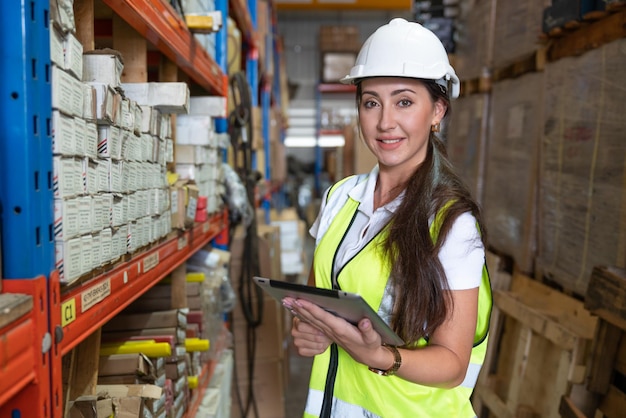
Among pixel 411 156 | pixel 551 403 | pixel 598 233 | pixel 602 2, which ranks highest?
pixel 602 2

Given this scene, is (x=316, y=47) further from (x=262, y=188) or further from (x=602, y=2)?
(x=602, y=2)

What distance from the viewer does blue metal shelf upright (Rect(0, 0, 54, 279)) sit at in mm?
844

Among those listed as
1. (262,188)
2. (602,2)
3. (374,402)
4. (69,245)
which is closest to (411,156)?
(374,402)

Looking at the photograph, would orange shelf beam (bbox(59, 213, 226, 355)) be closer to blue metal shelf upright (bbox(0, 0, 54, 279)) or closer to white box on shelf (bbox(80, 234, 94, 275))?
white box on shelf (bbox(80, 234, 94, 275))

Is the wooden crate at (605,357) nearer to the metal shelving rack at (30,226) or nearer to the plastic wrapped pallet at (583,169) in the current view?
the plastic wrapped pallet at (583,169)

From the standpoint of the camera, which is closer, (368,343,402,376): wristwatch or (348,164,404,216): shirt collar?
(368,343,402,376): wristwatch

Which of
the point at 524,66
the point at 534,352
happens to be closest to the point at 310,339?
the point at 534,352

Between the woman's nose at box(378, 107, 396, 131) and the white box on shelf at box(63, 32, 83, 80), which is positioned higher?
the white box on shelf at box(63, 32, 83, 80)

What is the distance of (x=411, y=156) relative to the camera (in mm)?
1654

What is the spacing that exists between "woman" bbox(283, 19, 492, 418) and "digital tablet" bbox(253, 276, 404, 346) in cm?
2

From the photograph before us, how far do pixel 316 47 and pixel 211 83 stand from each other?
15.1 m

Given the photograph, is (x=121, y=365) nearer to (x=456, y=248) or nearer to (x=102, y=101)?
(x=102, y=101)

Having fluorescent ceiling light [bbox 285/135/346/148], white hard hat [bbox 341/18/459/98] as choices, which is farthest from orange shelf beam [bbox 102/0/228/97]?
fluorescent ceiling light [bbox 285/135/346/148]

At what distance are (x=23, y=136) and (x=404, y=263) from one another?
0.93 metres
